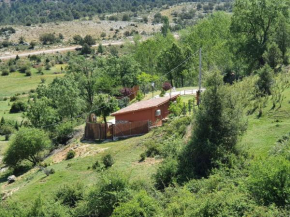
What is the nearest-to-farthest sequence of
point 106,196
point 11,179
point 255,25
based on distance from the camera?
point 106,196
point 11,179
point 255,25

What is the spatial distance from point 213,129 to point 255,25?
27130mm

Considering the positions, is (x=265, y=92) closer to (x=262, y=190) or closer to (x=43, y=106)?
(x=262, y=190)

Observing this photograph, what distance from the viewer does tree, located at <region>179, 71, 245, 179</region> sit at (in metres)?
19.0

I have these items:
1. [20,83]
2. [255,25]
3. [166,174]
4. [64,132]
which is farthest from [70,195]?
[20,83]

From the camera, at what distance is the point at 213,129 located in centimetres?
1930

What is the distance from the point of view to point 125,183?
57.7 feet

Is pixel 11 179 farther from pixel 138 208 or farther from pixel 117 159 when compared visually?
pixel 138 208

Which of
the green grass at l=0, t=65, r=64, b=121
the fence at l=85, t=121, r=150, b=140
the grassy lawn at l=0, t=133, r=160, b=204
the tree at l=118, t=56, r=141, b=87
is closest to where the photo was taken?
the grassy lawn at l=0, t=133, r=160, b=204

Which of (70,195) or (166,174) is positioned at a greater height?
(166,174)

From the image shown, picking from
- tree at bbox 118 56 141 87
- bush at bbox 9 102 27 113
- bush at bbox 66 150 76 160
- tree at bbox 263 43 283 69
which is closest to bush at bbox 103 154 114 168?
bush at bbox 66 150 76 160

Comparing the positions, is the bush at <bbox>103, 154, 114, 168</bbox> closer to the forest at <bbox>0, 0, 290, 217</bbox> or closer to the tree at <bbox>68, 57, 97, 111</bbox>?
the forest at <bbox>0, 0, 290, 217</bbox>

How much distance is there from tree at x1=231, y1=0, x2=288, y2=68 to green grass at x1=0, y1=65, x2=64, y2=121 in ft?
121

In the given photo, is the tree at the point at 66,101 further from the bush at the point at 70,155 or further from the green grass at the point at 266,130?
the green grass at the point at 266,130

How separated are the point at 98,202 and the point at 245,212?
22.8 ft
